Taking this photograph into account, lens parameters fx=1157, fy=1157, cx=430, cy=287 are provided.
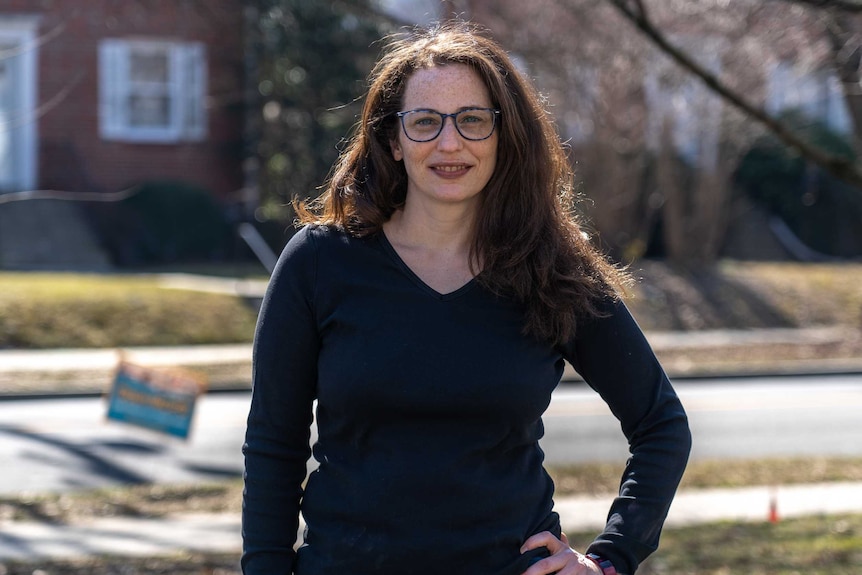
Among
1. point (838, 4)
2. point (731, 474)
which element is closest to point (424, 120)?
point (838, 4)

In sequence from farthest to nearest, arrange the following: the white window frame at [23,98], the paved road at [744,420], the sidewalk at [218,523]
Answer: the white window frame at [23,98], the paved road at [744,420], the sidewalk at [218,523]

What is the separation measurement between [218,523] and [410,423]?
4649 mm

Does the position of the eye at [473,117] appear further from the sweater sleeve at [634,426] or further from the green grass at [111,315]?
the green grass at [111,315]

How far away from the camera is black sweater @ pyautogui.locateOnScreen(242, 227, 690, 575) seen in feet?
7.20

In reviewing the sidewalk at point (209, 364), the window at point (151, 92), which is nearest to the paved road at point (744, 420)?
the sidewalk at point (209, 364)

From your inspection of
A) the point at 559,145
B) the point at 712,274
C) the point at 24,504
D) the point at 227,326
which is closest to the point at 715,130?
the point at 712,274

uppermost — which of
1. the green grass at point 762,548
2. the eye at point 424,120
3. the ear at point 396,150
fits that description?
the eye at point 424,120

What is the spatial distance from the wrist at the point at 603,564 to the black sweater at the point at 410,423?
0.02 meters

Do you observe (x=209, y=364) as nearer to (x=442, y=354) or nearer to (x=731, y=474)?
(x=731, y=474)

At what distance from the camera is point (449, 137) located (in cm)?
236

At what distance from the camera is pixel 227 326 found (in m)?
15.0

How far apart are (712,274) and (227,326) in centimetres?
837

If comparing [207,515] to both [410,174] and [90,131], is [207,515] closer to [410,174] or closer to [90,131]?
[410,174]

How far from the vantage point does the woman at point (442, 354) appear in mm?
2205
